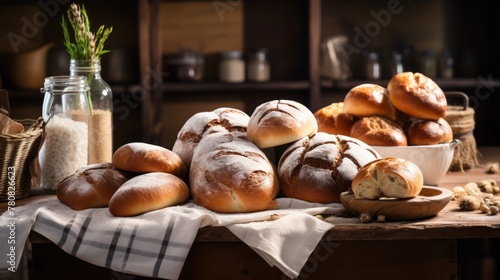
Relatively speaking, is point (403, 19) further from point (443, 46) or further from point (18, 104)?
point (18, 104)

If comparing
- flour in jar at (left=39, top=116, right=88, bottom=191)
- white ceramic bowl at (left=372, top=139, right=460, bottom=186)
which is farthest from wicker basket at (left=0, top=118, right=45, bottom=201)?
white ceramic bowl at (left=372, top=139, right=460, bottom=186)

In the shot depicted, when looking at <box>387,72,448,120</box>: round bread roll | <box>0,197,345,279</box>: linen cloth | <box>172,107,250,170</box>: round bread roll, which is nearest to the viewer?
<box>0,197,345,279</box>: linen cloth

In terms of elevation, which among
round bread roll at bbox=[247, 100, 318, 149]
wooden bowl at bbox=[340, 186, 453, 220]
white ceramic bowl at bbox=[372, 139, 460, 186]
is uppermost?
round bread roll at bbox=[247, 100, 318, 149]

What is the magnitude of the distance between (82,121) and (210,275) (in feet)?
1.73

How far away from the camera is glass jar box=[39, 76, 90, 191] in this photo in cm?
159

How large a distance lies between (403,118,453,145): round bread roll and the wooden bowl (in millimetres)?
331

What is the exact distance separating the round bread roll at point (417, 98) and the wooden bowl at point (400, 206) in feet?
1.27

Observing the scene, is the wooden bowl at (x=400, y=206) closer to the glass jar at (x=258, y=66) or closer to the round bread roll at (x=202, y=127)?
the round bread roll at (x=202, y=127)

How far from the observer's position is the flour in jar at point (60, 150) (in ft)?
5.21

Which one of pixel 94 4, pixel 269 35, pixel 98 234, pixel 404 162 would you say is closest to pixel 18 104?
pixel 94 4

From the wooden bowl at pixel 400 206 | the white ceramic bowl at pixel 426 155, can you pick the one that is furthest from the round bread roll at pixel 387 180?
the white ceramic bowl at pixel 426 155

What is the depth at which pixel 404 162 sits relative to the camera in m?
1.31

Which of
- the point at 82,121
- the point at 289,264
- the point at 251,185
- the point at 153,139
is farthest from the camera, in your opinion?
the point at 153,139

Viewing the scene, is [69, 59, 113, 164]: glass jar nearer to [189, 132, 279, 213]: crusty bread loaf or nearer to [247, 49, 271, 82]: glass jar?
[189, 132, 279, 213]: crusty bread loaf
